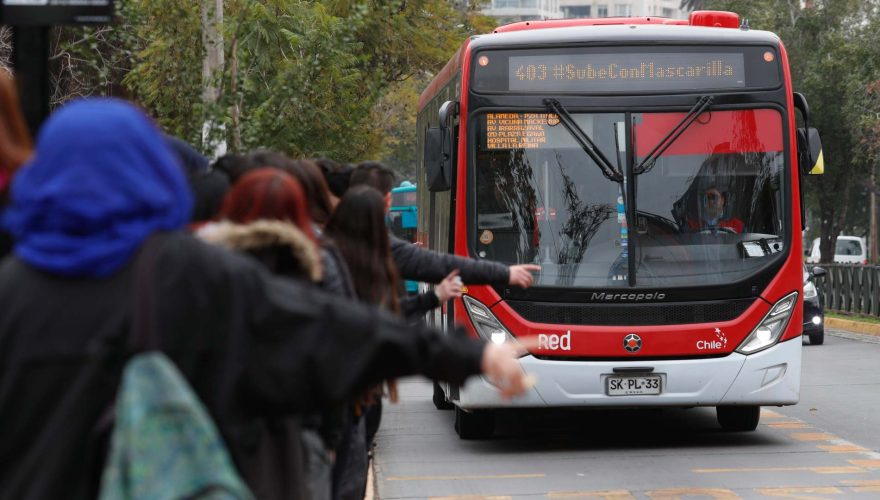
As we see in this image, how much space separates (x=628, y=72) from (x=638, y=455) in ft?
9.34

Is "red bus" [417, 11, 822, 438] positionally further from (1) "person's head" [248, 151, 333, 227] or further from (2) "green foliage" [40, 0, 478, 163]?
(1) "person's head" [248, 151, 333, 227]

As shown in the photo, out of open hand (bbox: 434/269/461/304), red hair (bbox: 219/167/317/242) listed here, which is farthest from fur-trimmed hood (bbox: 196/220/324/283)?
open hand (bbox: 434/269/461/304)

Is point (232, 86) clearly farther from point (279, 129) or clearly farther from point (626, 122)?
point (626, 122)

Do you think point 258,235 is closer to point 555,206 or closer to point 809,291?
point 555,206

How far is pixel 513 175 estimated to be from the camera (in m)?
10.8

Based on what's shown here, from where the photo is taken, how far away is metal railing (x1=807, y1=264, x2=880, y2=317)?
93.0 ft

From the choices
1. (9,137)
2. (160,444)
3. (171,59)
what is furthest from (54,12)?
(171,59)

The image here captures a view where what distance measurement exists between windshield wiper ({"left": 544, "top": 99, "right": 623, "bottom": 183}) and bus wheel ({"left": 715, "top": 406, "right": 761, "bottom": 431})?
224 centimetres

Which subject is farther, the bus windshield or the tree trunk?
the bus windshield

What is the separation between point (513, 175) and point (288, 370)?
7.77 metres

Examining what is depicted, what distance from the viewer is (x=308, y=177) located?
18.4ft

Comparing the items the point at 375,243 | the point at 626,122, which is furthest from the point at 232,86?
the point at 375,243

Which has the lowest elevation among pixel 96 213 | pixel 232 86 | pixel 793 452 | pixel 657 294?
pixel 793 452

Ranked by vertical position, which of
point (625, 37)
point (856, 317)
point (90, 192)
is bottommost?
point (856, 317)
